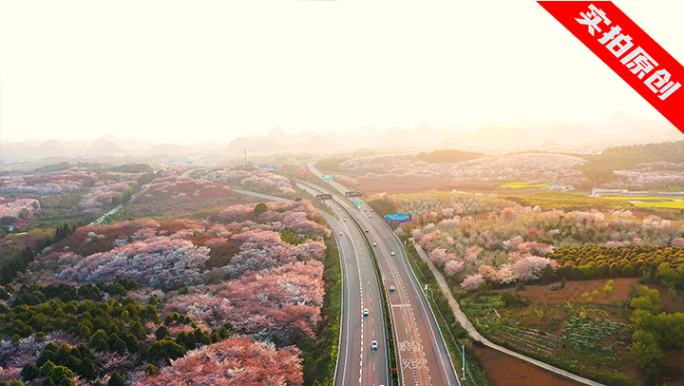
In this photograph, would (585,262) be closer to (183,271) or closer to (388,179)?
(183,271)

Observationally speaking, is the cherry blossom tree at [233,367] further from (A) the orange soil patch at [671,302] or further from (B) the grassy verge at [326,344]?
(A) the orange soil patch at [671,302]

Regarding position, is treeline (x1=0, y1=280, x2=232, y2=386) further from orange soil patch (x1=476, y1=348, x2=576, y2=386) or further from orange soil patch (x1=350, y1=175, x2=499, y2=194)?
orange soil patch (x1=350, y1=175, x2=499, y2=194)

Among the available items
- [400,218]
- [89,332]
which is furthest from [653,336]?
[89,332]

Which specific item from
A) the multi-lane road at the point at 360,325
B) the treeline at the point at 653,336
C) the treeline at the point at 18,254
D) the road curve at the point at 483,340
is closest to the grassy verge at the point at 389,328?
the multi-lane road at the point at 360,325

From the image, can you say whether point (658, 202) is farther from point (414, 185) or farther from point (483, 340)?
point (483, 340)

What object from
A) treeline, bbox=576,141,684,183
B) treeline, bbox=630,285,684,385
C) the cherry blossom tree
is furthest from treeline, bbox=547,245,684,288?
treeline, bbox=576,141,684,183

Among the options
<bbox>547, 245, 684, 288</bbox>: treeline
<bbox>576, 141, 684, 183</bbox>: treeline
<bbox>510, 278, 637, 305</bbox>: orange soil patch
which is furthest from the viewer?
<bbox>576, 141, 684, 183</bbox>: treeline
